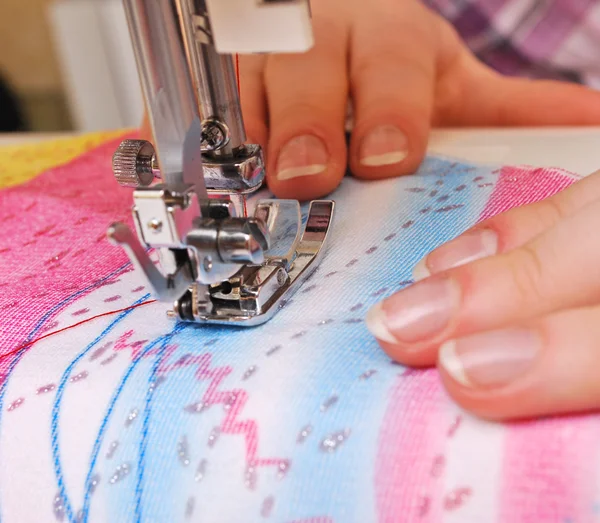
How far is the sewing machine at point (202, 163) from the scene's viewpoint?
38cm

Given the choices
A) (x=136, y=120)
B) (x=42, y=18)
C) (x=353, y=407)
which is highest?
(x=353, y=407)

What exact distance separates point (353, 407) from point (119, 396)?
142 millimetres

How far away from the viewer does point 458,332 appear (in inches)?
13.9

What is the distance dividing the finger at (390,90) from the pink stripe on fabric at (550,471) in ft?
1.18

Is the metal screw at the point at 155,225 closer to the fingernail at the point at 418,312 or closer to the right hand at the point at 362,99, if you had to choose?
the fingernail at the point at 418,312

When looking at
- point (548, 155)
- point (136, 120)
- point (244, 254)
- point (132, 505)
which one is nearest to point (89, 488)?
point (132, 505)

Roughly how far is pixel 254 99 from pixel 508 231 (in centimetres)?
37

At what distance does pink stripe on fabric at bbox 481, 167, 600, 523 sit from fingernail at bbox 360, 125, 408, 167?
36cm

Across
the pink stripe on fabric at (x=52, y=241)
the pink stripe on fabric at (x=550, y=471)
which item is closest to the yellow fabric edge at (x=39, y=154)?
the pink stripe on fabric at (x=52, y=241)

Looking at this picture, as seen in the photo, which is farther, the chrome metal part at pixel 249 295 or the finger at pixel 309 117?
the finger at pixel 309 117

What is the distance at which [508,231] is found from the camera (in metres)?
0.42

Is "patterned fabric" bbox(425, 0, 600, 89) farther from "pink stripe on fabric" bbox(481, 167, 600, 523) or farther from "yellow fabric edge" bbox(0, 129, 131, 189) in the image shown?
"pink stripe on fabric" bbox(481, 167, 600, 523)

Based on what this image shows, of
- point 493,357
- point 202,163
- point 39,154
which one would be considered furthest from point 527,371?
point 39,154

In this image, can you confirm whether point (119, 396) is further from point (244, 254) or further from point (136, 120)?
point (136, 120)
